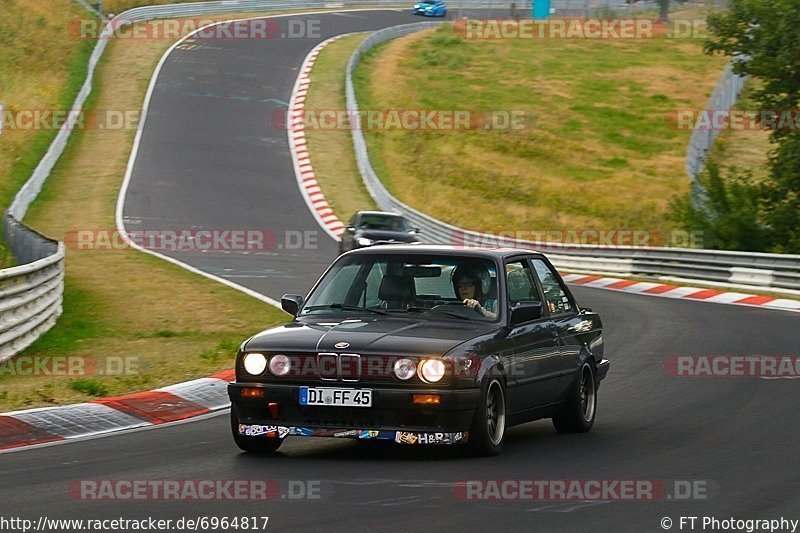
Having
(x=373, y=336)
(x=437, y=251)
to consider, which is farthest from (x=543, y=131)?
(x=373, y=336)

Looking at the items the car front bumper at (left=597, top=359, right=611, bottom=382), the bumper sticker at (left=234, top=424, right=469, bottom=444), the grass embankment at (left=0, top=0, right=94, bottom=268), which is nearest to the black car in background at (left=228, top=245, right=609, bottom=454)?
the bumper sticker at (left=234, top=424, right=469, bottom=444)

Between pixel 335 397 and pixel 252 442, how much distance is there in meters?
0.76

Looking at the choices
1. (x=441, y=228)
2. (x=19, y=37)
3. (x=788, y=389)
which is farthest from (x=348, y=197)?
(x=788, y=389)

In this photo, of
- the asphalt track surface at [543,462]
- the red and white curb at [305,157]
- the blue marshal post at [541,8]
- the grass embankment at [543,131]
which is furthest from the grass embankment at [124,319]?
the blue marshal post at [541,8]

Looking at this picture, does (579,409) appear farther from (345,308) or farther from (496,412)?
(345,308)

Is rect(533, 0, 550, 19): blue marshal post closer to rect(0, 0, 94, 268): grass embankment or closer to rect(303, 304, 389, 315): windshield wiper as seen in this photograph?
rect(0, 0, 94, 268): grass embankment

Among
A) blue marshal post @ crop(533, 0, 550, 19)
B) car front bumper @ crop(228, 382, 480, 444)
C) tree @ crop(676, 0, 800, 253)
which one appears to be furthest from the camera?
blue marshal post @ crop(533, 0, 550, 19)

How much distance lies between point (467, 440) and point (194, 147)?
4049cm

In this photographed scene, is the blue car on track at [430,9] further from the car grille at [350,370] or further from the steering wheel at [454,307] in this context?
the car grille at [350,370]

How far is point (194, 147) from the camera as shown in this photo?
48312 millimetres

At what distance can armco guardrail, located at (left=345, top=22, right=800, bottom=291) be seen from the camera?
1058 inches

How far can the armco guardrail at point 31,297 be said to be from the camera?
49.2 feet

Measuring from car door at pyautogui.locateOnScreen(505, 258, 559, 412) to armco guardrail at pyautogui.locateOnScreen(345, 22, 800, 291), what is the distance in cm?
1691

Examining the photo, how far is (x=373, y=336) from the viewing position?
896 cm
